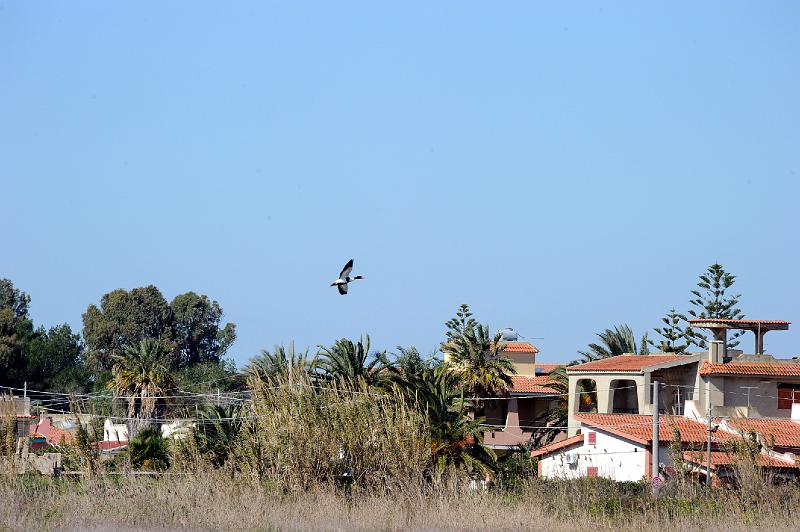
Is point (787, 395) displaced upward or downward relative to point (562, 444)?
upward

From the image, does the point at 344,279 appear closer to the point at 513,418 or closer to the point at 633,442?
the point at 633,442

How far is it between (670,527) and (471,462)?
1130 centimetres

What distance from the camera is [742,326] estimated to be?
47.1 metres

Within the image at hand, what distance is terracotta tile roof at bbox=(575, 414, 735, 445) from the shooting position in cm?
3856

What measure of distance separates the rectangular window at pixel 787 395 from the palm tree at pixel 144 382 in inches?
915

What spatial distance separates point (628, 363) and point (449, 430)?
64.0 feet

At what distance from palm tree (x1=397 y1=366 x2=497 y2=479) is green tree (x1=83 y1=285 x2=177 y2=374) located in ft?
200

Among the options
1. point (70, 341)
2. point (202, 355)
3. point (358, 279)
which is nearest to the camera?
point (358, 279)

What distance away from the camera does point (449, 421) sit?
28781 mm

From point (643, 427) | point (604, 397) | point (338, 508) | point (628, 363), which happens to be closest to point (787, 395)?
point (628, 363)

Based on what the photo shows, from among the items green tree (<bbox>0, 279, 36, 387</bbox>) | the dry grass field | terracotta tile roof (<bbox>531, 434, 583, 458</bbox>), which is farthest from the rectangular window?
green tree (<bbox>0, 279, 36, 387</bbox>)

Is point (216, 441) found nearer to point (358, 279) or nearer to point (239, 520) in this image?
point (358, 279)

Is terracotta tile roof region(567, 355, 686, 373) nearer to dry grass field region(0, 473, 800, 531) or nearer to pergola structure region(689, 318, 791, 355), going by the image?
pergola structure region(689, 318, 791, 355)

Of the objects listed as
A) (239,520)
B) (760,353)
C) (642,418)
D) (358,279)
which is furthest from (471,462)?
(760,353)
